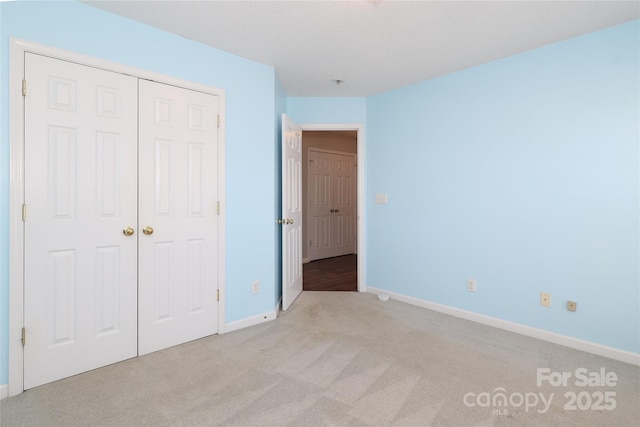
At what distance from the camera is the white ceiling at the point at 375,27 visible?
204cm

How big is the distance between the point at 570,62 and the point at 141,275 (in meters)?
3.63

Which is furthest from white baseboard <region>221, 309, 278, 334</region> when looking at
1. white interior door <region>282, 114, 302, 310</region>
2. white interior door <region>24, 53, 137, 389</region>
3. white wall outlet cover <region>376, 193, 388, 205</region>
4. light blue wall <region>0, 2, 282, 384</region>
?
white wall outlet cover <region>376, 193, 388, 205</region>

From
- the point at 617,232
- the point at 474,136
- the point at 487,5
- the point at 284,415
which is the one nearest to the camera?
the point at 284,415

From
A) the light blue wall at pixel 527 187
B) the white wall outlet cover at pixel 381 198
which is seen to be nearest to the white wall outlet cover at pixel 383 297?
the light blue wall at pixel 527 187

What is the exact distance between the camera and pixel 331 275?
491 cm

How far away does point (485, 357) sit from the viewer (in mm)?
2289

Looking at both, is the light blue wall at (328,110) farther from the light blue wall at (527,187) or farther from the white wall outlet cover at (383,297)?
the white wall outlet cover at (383,297)

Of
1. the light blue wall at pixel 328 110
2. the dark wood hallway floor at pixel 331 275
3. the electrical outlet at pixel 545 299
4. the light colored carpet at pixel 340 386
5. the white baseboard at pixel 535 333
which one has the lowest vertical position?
the light colored carpet at pixel 340 386

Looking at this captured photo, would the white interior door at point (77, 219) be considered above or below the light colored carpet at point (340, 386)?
above

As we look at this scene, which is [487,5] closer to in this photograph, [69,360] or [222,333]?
[222,333]

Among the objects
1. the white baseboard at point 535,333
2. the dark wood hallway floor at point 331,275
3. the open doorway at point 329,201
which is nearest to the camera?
the white baseboard at point 535,333

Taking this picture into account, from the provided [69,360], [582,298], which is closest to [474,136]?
[582,298]

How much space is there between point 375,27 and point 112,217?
229cm

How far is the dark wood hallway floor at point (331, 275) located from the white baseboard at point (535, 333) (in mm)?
959
